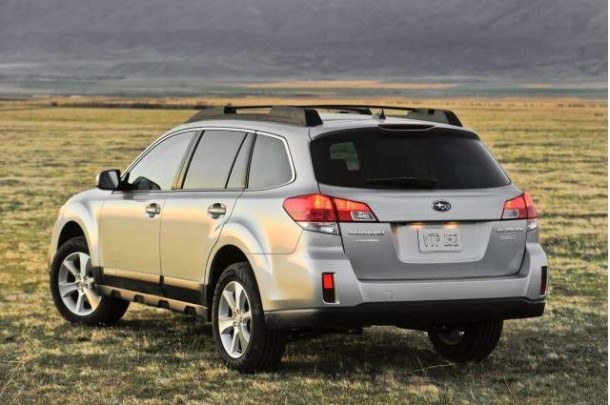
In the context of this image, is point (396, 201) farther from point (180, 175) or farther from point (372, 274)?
point (180, 175)

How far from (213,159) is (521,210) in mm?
2042

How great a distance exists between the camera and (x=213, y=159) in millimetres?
8750

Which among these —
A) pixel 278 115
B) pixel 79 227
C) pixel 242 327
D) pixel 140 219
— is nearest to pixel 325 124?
pixel 278 115

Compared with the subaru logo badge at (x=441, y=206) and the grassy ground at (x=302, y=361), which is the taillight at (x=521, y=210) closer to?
the subaru logo badge at (x=441, y=206)

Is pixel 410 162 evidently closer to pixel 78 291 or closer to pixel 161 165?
pixel 161 165

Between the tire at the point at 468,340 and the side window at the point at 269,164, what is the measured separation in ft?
5.21

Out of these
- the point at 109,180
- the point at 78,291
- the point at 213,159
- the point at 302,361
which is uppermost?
the point at 213,159

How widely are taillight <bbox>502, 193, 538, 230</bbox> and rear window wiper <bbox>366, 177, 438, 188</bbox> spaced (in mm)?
486

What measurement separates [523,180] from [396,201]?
1016 inches

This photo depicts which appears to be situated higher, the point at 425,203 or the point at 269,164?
the point at 269,164

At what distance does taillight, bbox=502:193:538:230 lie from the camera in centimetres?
795

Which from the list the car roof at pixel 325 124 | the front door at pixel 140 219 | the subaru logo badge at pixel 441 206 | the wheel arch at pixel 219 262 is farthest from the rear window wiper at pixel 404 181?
the front door at pixel 140 219

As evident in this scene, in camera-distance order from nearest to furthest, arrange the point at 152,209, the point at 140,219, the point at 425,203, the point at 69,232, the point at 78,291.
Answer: the point at 425,203
the point at 152,209
the point at 140,219
the point at 78,291
the point at 69,232

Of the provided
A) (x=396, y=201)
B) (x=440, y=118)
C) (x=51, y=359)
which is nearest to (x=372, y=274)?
(x=396, y=201)
